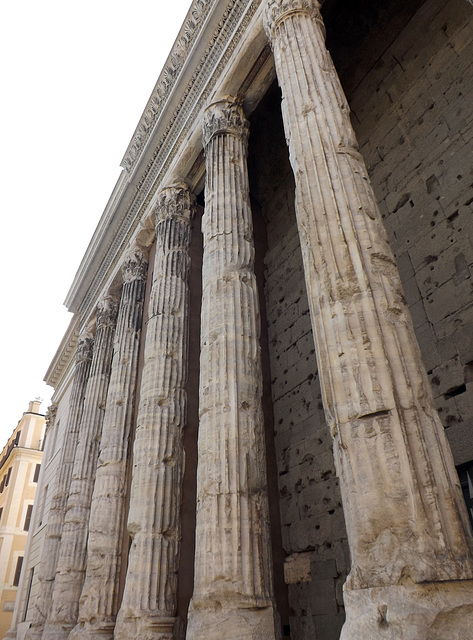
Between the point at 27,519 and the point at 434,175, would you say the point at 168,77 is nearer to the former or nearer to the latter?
the point at 434,175

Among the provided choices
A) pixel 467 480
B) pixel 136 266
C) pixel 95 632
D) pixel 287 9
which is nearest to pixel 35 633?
pixel 95 632

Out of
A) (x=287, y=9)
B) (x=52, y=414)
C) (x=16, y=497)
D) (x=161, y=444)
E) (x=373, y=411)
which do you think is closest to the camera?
(x=373, y=411)

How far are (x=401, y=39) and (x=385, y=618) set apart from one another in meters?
7.65

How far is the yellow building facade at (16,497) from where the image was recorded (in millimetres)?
23422

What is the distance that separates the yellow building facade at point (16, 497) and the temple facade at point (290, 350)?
16.1m

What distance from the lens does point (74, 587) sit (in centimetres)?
860

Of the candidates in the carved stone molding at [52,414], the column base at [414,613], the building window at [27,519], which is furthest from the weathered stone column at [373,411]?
the building window at [27,519]

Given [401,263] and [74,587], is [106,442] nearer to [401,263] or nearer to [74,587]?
[74,587]

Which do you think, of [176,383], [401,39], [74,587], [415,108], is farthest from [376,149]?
[74,587]

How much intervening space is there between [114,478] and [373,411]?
5926 mm

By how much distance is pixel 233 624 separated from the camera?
12.1 ft

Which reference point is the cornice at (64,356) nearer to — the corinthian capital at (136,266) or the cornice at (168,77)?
the corinthian capital at (136,266)

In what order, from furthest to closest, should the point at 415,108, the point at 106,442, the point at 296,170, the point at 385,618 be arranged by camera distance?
the point at 106,442 → the point at 415,108 → the point at 296,170 → the point at 385,618

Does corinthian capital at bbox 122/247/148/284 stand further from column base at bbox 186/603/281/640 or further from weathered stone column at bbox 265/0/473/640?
column base at bbox 186/603/281/640
